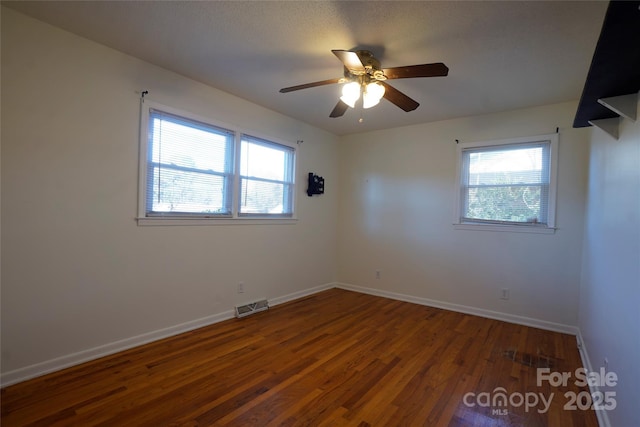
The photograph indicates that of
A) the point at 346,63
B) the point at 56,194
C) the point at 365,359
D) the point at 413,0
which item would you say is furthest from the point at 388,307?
the point at 56,194

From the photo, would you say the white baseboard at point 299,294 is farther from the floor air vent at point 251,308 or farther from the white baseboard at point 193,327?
the floor air vent at point 251,308

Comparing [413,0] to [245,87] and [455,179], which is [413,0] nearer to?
[245,87]

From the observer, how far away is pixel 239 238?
3.67 metres

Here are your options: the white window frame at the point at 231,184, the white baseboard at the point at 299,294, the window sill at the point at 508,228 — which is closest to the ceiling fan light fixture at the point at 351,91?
the white window frame at the point at 231,184

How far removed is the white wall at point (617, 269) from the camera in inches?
57.4

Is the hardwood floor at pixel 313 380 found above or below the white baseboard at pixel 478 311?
below

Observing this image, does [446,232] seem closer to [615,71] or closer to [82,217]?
[615,71]

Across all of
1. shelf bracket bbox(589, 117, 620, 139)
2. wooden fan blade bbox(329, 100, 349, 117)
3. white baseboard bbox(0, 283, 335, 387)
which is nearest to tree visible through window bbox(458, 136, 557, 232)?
shelf bracket bbox(589, 117, 620, 139)

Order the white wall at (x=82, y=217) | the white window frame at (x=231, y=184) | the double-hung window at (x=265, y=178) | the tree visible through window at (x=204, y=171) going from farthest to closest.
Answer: the double-hung window at (x=265, y=178) → the tree visible through window at (x=204, y=171) → the white window frame at (x=231, y=184) → the white wall at (x=82, y=217)

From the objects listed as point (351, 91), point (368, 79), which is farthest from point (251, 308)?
point (368, 79)

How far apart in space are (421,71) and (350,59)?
50 centimetres

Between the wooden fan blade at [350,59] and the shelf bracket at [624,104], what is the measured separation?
4.80ft

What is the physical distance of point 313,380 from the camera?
231cm

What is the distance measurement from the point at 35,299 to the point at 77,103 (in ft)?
4.96
